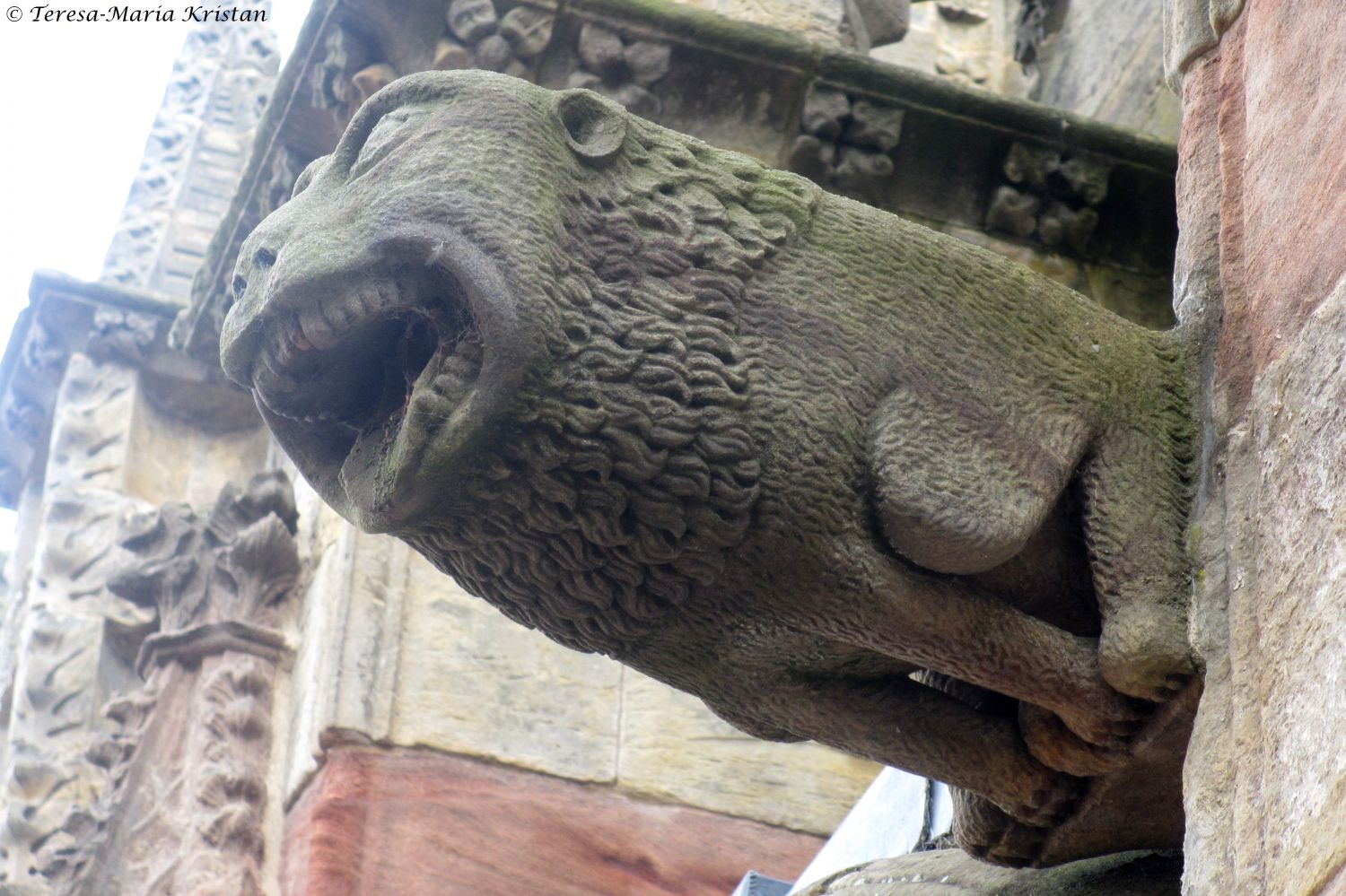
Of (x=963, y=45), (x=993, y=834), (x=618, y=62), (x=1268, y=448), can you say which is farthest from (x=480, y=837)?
(x=963, y=45)

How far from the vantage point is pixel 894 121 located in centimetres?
345

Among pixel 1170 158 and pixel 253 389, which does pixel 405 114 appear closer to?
pixel 253 389

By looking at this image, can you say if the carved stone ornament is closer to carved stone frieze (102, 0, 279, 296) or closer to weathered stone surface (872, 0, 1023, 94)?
carved stone frieze (102, 0, 279, 296)

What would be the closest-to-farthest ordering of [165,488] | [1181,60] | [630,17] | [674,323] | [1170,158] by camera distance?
[674,323] → [1181,60] → [630,17] → [1170,158] → [165,488]

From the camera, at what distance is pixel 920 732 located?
2.03m

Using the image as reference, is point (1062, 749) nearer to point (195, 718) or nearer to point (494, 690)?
point (494, 690)

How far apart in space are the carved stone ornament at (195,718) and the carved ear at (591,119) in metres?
2.12

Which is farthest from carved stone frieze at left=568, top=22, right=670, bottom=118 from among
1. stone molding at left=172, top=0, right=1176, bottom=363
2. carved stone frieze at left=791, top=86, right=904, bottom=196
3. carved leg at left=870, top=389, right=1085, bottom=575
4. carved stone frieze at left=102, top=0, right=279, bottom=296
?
carved stone frieze at left=102, top=0, right=279, bottom=296

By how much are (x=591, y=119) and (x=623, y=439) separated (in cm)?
34

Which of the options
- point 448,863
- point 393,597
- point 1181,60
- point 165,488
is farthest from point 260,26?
point 1181,60

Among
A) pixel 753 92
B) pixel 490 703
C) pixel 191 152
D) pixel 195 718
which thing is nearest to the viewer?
pixel 753 92

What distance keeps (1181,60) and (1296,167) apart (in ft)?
1.16

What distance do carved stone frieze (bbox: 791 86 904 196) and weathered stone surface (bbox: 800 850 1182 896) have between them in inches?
51.7

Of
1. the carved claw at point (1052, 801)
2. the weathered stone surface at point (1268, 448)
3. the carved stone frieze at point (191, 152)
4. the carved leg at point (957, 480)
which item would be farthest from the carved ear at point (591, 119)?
the carved stone frieze at point (191, 152)
